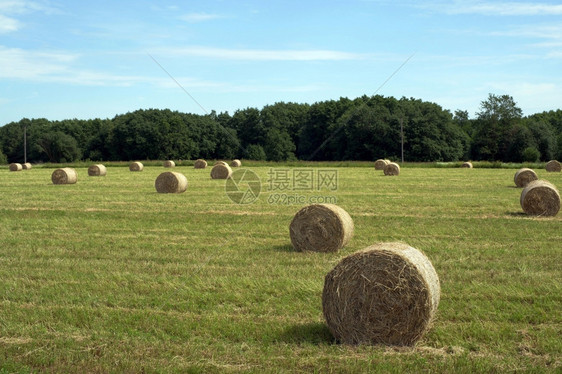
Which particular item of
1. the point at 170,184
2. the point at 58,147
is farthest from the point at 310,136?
the point at 170,184

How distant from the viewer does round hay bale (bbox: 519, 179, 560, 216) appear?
1719 cm

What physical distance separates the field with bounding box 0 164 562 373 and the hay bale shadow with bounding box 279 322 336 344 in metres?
0.03

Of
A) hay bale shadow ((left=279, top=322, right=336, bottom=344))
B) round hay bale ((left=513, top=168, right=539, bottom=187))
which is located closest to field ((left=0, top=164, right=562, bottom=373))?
hay bale shadow ((left=279, top=322, right=336, bottom=344))

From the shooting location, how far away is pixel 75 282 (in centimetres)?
905

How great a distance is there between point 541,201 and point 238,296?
12.8 metres

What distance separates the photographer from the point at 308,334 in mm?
6754

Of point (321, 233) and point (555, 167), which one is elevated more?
point (555, 167)

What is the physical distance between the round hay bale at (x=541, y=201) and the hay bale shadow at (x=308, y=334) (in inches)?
499

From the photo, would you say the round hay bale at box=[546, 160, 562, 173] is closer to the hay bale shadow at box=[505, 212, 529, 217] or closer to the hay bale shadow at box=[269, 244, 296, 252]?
the hay bale shadow at box=[505, 212, 529, 217]

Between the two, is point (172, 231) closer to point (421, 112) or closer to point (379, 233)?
point (379, 233)

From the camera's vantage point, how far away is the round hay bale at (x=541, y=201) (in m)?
17.2

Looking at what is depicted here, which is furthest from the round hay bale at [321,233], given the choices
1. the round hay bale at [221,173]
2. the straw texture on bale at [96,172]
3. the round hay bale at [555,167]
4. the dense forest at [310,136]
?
the dense forest at [310,136]

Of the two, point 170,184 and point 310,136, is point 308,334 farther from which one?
point 310,136

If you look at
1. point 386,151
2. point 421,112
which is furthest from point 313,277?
point 421,112
